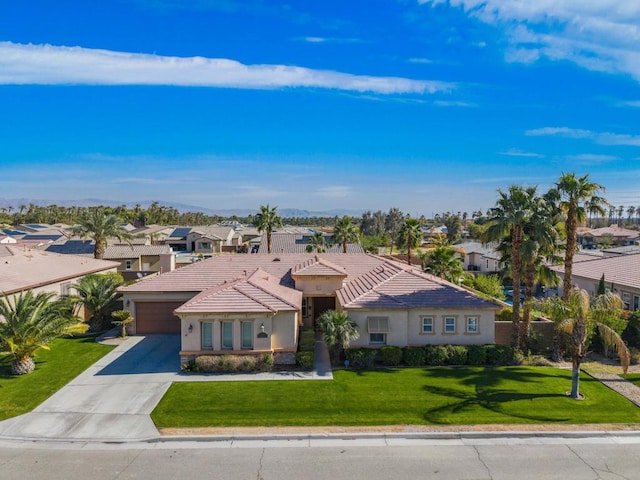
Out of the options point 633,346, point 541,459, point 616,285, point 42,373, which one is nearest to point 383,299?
point 541,459

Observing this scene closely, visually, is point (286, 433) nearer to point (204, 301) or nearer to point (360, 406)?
point (360, 406)

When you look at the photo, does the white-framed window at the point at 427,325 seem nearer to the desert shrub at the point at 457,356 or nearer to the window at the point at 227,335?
the desert shrub at the point at 457,356

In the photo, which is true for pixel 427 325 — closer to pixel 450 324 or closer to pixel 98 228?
pixel 450 324

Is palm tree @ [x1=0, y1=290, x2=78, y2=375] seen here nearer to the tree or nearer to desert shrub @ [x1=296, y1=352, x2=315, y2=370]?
desert shrub @ [x1=296, y1=352, x2=315, y2=370]

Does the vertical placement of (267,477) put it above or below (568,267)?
below

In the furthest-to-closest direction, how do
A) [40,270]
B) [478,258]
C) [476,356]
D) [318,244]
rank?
[478,258], [318,244], [40,270], [476,356]

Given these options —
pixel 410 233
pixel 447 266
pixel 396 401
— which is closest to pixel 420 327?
pixel 396 401

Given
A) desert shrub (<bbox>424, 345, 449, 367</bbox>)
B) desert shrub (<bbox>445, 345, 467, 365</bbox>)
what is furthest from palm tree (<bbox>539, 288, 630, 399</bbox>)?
desert shrub (<bbox>424, 345, 449, 367</bbox>)
